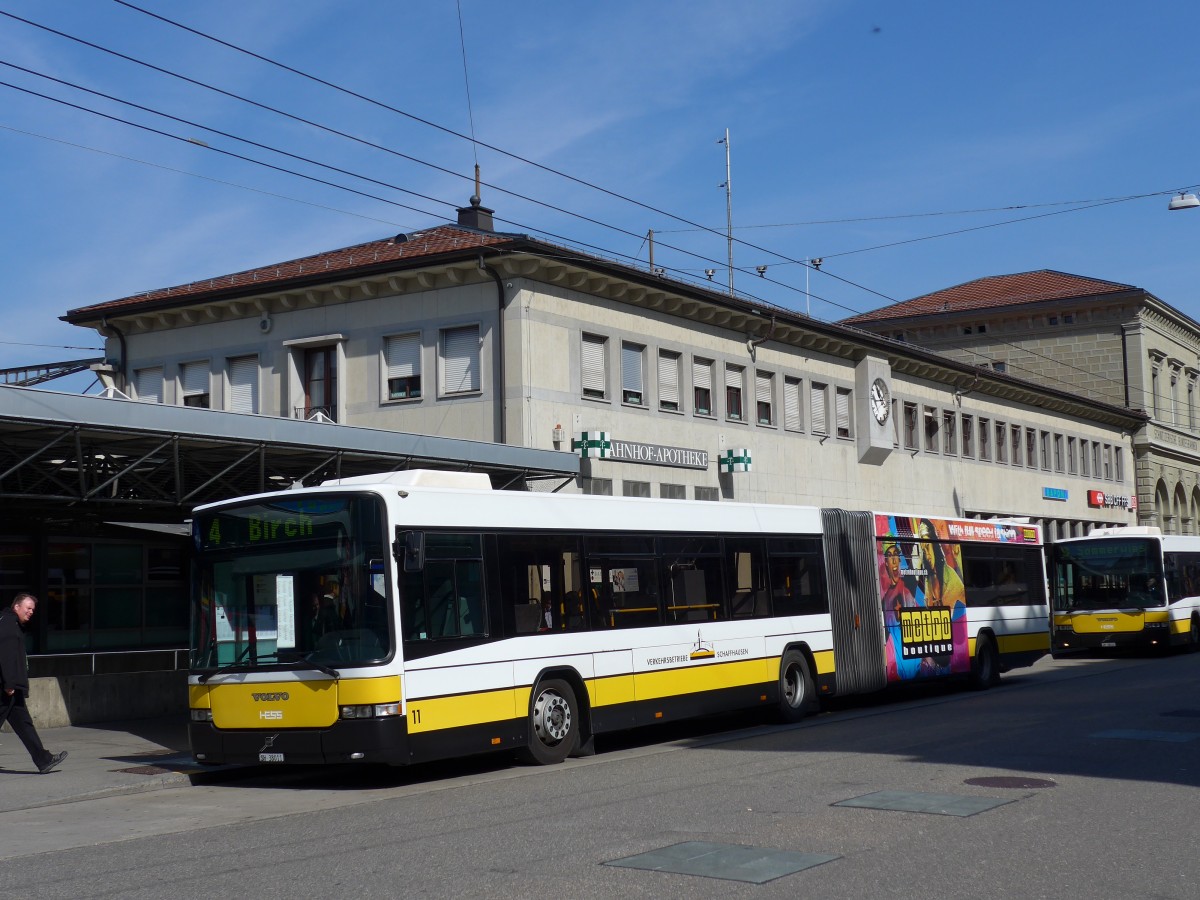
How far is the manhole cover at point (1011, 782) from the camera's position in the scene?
11984mm

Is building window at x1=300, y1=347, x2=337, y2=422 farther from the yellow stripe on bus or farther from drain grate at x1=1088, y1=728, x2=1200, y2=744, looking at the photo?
drain grate at x1=1088, y1=728, x2=1200, y2=744

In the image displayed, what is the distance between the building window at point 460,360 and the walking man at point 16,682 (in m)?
16.3

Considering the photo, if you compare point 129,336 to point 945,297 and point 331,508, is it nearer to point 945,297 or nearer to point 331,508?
point 331,508

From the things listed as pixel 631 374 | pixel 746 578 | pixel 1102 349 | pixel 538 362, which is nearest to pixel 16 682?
pixel 746 578

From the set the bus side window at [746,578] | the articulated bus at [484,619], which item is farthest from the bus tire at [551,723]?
the bus side window at [746,578]

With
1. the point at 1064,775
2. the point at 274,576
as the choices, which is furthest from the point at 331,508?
the point at 1064,775

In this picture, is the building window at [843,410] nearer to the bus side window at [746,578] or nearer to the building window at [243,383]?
the building window at [243,383]

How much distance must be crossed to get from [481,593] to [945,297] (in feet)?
206

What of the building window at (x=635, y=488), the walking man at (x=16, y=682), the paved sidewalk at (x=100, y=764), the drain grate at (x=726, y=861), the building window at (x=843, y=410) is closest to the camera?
the drain grate at (x=726, y=861)

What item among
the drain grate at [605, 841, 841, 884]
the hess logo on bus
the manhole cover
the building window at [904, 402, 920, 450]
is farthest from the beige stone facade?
the drain grate at [605, 841, 841, 884]

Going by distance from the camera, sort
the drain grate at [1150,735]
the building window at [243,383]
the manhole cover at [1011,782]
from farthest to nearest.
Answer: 1. the building window at [243,383]
2. the drain grate at [1150,735]
3. the manhole cover at [1011,782]

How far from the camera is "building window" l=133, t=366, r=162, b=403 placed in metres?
35.1

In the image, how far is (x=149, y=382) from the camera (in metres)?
35.3

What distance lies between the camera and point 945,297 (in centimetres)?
7394
